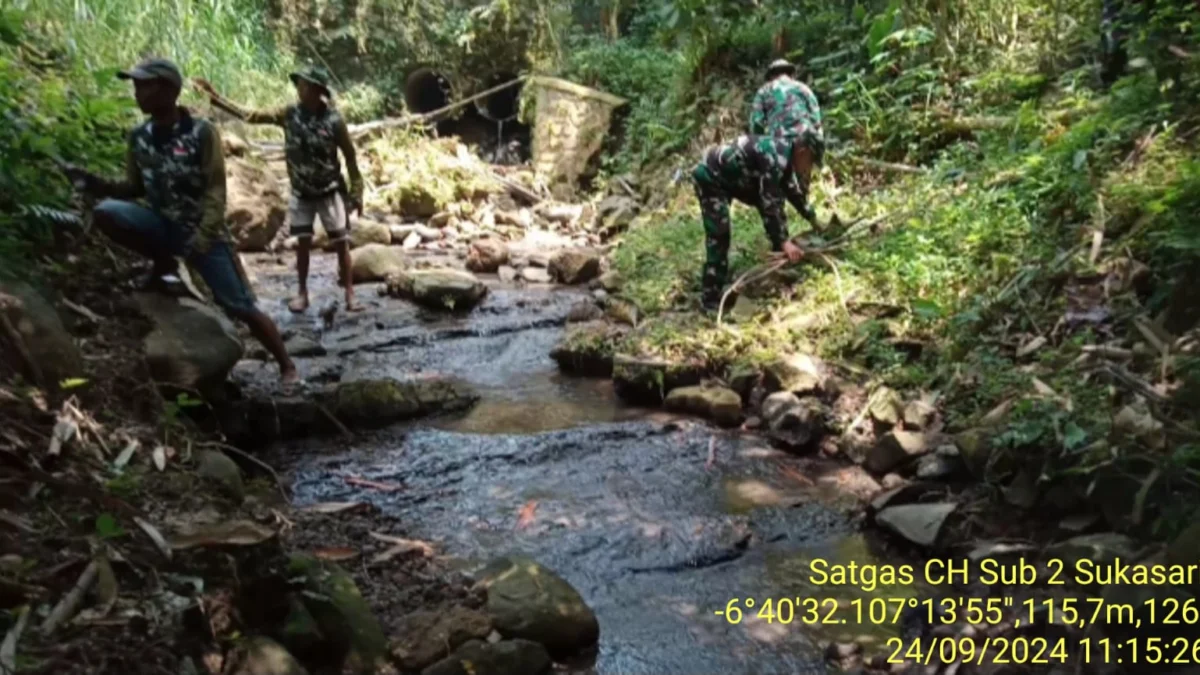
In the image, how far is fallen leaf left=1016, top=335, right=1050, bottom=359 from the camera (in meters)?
4.87

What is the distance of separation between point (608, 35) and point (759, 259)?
1035cm

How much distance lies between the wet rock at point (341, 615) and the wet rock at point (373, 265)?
18.5 feet

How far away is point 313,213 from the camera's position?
719 cm

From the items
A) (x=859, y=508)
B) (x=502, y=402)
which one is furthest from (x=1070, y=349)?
(x=502, y=402)

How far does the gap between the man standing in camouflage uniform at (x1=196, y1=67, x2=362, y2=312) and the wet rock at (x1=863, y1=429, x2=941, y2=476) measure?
434 cm

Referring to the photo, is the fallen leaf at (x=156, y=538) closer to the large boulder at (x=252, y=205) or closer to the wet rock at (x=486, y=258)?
the large boulder at (x=252, y=205)

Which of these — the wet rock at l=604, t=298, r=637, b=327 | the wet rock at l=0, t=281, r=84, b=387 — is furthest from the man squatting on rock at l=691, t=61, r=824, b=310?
the wet rock at l=0, t=281, r=84, b=387

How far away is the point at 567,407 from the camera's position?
5.96 m

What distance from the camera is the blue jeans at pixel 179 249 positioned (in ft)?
15.6

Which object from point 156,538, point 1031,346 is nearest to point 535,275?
point 1031,346

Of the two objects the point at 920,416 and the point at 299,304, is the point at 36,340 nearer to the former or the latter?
the point at 299,304

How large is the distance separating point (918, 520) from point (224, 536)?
290cm

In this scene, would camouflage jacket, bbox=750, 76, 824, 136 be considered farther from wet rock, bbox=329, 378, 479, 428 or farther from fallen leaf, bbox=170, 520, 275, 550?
fallen leaf, bbox=170, 520, 275, 550

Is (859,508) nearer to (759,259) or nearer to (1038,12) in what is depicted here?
(759,259)
